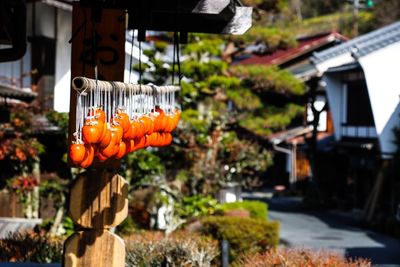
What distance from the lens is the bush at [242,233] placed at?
15.7 m

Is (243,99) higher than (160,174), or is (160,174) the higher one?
(243,99)

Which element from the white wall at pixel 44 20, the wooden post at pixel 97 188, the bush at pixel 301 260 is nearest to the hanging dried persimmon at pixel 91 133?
the wooden post at pixel 97 188

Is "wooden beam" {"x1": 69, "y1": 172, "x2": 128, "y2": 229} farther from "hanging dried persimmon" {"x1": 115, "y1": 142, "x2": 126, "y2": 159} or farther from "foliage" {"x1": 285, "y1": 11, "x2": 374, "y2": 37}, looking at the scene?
"foliage" {"x1": 285, "y1": 11, "x2": 374, "y2": 37}

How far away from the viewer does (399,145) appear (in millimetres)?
27156

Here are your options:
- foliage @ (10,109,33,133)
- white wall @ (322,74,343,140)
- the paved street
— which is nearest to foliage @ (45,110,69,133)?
foliage @ (10,109,33,133)

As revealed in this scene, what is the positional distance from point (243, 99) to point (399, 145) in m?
6.10

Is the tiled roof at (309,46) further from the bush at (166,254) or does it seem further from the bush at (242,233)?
the bush at (166,254)

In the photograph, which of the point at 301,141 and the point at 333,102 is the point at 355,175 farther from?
the point at 301,141

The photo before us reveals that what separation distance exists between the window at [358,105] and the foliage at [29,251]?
22421 mm

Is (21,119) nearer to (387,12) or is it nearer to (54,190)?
(54,190)

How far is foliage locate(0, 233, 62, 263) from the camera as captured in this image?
973 centimetres

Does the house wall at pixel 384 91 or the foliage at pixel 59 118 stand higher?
the house wall at pixel 384 91

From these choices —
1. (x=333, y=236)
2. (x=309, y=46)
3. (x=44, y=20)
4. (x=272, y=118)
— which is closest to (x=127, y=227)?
(x=44, y=20)

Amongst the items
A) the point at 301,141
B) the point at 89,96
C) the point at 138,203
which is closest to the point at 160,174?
the point at 138,203
